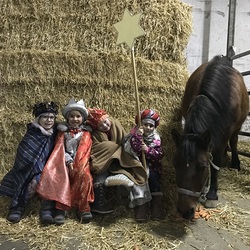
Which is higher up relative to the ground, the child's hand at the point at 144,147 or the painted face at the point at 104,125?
the painted face at the point at 104,125

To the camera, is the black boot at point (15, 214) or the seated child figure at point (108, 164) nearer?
the black boot at point (15, 214)

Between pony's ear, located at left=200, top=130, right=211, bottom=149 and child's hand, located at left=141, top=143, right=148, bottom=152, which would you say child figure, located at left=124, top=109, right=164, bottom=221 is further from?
pony's ear, located at left=200, top=130, right=211, bottom=149

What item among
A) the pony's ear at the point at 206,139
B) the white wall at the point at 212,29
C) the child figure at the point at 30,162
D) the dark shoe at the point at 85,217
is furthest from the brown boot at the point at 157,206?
the white wall at the point at 212,29

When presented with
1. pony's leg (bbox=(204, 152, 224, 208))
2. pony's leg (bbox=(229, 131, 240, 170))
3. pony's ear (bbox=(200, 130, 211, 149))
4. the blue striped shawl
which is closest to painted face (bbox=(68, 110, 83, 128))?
the blue striped shawl

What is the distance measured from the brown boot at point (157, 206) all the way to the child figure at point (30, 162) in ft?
3.02

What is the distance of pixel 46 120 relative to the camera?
240 centimetres

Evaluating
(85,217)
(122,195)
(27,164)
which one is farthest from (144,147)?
(27,164)

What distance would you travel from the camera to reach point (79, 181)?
2252 millimetres

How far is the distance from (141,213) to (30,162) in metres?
0.95

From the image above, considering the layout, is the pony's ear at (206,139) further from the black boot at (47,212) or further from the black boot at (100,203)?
the black boot at (47,212)

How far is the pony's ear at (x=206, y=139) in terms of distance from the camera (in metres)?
2.01

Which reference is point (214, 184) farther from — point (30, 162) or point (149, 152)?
point (30, 162)

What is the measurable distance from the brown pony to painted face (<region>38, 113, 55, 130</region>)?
100 centimetres

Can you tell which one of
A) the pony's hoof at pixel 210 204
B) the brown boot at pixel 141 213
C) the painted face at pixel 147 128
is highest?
the painted face at pixel 147 128
